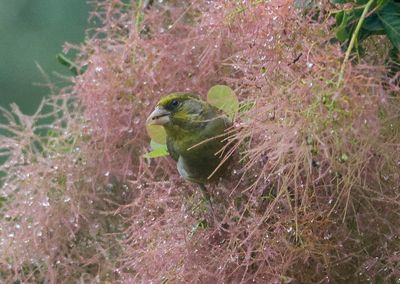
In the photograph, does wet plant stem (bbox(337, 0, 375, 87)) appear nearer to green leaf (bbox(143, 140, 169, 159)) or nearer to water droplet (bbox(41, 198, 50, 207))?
green leaf (bbox(143, 140, 169, 159))

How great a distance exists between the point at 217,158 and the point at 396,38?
193 millimetres

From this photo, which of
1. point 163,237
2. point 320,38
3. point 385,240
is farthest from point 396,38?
point 163,237

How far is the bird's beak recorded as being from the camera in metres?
0.70

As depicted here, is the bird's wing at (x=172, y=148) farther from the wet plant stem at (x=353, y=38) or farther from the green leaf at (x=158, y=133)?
the wet plant stem at (x=353, y=38)

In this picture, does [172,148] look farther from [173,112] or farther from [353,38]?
[353,38]

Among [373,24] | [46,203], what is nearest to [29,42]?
[46,203]

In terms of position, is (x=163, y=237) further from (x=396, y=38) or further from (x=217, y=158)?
(x=396, y=38)

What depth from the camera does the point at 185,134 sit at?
0.70m

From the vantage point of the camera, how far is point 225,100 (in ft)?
2.31

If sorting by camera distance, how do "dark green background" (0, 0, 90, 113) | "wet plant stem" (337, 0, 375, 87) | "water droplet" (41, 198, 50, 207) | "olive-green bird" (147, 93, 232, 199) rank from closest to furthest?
"wet plant stem" (337, 0, 375, 87)
"olive-green bird" (147, 93, 232, 199)
"water droplet" (41, 198, 50, 207)
"dark green background" (0, 0, 90, 113)

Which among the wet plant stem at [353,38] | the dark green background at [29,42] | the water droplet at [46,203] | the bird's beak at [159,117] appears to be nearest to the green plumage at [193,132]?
the bird's beak at [159,117]

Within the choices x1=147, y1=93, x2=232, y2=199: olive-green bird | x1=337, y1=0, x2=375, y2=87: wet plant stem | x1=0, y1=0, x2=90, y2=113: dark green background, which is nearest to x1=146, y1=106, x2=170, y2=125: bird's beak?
x1=147, y1=93, x2=232, y2=199: olive-green bird

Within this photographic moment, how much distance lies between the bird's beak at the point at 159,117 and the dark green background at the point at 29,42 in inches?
31.7

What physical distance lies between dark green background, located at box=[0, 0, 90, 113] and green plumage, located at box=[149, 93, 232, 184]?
0.81m
